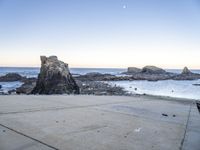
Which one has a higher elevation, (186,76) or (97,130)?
(97,130)

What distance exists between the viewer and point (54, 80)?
1570cm

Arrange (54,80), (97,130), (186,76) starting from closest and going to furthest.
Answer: (97,130)
(54,80)
(186,76)

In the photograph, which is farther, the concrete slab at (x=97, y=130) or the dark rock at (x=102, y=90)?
the dark rock at (x=102, y=90)

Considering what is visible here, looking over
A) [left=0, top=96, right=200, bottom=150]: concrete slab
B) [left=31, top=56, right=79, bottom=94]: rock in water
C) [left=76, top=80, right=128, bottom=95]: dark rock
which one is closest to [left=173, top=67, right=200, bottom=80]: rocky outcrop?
[left=76, top=80, right=128, bottom=95]: dark rock

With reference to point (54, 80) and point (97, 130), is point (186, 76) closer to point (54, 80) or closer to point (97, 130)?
point (54, 80)

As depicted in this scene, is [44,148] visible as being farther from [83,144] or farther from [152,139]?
[152,139]

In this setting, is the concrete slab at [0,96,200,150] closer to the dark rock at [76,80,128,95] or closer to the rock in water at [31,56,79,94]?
Result: the dark rock at [76,80,128,95]

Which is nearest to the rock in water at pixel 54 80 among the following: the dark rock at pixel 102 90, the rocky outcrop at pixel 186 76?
the dark rock at pixel 102 90

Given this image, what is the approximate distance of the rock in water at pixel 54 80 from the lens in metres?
15.4

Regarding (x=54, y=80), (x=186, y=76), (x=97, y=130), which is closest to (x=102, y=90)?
(x=54, y=80)

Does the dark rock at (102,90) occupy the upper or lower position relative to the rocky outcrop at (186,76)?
upper

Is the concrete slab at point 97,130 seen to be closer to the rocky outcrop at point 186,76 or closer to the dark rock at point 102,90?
the dark rock at point 102,90

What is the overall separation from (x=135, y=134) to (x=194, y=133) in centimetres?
94

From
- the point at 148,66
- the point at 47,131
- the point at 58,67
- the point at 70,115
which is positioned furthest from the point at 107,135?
the point at 148,66
